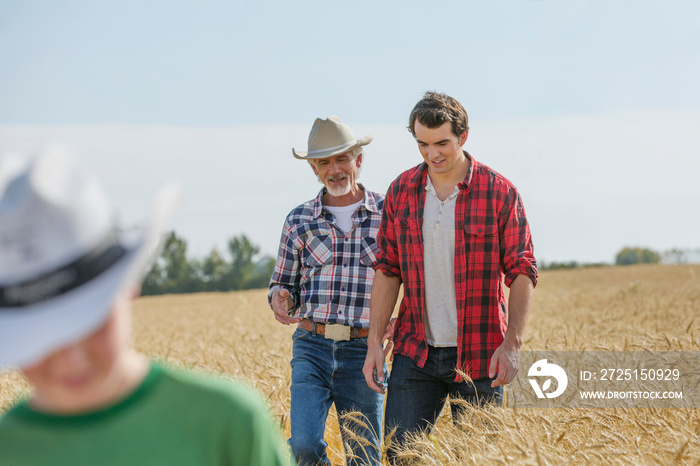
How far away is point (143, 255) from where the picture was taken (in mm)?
1211

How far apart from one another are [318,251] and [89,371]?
3.20 metres

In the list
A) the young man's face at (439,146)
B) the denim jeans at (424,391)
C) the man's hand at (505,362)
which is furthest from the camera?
the denim jeans at (424,391)

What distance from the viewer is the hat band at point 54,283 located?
3.85 ft

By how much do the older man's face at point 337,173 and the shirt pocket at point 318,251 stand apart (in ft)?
0.94

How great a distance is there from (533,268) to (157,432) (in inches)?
110

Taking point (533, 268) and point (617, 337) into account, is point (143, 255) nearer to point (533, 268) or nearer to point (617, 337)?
point (533, 268)

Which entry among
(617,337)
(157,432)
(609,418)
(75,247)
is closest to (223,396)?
(157,432)

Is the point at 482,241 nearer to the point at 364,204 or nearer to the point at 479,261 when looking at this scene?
the point at 479,261

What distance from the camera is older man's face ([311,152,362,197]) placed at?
4395 millimetres

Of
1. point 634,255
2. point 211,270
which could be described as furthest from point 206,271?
point 634,255

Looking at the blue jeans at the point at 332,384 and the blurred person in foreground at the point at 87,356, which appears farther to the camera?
the blue jeans at the point at 332,384

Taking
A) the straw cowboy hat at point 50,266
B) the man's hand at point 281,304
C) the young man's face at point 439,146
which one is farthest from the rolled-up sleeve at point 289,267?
the straw cowboy hat at point 50,266

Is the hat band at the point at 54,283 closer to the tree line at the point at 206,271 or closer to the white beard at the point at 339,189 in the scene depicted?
the white beard at the point at 339,189

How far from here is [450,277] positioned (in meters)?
3.84
